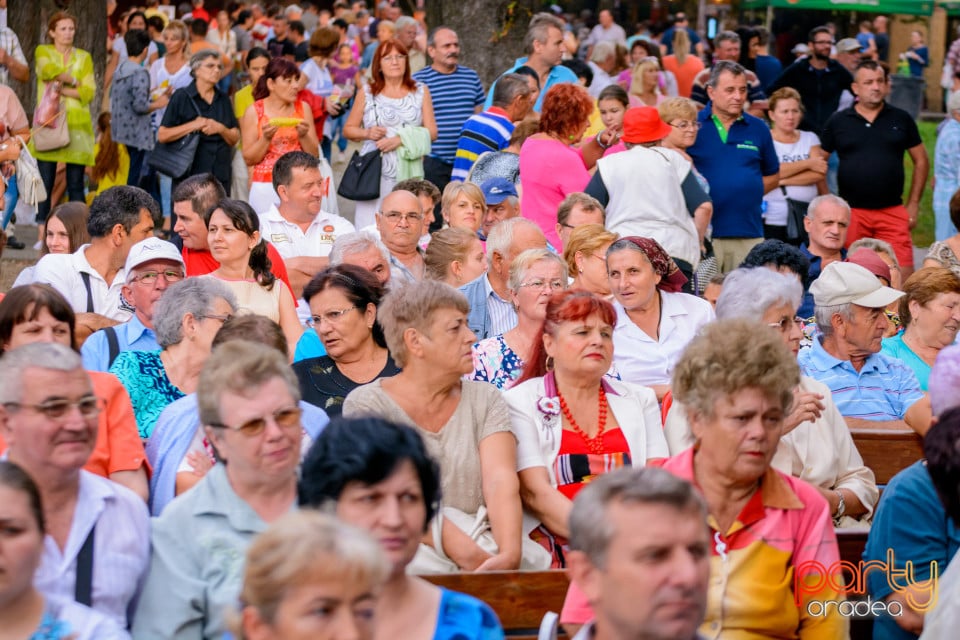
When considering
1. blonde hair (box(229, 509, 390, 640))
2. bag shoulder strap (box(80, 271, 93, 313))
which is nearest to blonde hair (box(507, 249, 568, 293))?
bag shoulder strap (box(80, 271, 93, 313))

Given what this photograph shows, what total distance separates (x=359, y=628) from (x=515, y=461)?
7.09 feet

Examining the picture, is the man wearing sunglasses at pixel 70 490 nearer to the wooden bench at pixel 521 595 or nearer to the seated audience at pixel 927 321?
the wooden bench at pixel 521 595

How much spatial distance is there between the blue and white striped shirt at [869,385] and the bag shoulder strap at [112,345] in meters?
3.24

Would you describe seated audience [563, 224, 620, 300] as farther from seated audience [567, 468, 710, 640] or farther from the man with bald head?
seated audience [567, 468, 710, 640]

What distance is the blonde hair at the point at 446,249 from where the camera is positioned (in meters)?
8.12

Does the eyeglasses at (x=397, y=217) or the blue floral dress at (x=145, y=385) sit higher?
the eyeglasses at (x=397, y=217)

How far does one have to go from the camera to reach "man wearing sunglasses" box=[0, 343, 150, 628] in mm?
4012

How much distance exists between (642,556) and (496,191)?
21.0 ft

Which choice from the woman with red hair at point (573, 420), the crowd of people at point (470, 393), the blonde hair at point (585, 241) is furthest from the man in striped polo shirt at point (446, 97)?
the woman with red hair at point (573, 420)

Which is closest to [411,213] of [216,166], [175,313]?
[175,313]

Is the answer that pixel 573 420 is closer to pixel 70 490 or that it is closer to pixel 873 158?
pixel 70 490

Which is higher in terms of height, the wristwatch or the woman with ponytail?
the woman with ponytail

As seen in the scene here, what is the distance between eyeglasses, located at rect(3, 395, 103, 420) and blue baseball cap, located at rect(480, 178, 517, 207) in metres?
5.62

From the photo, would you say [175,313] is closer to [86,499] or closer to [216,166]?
[86,499]
